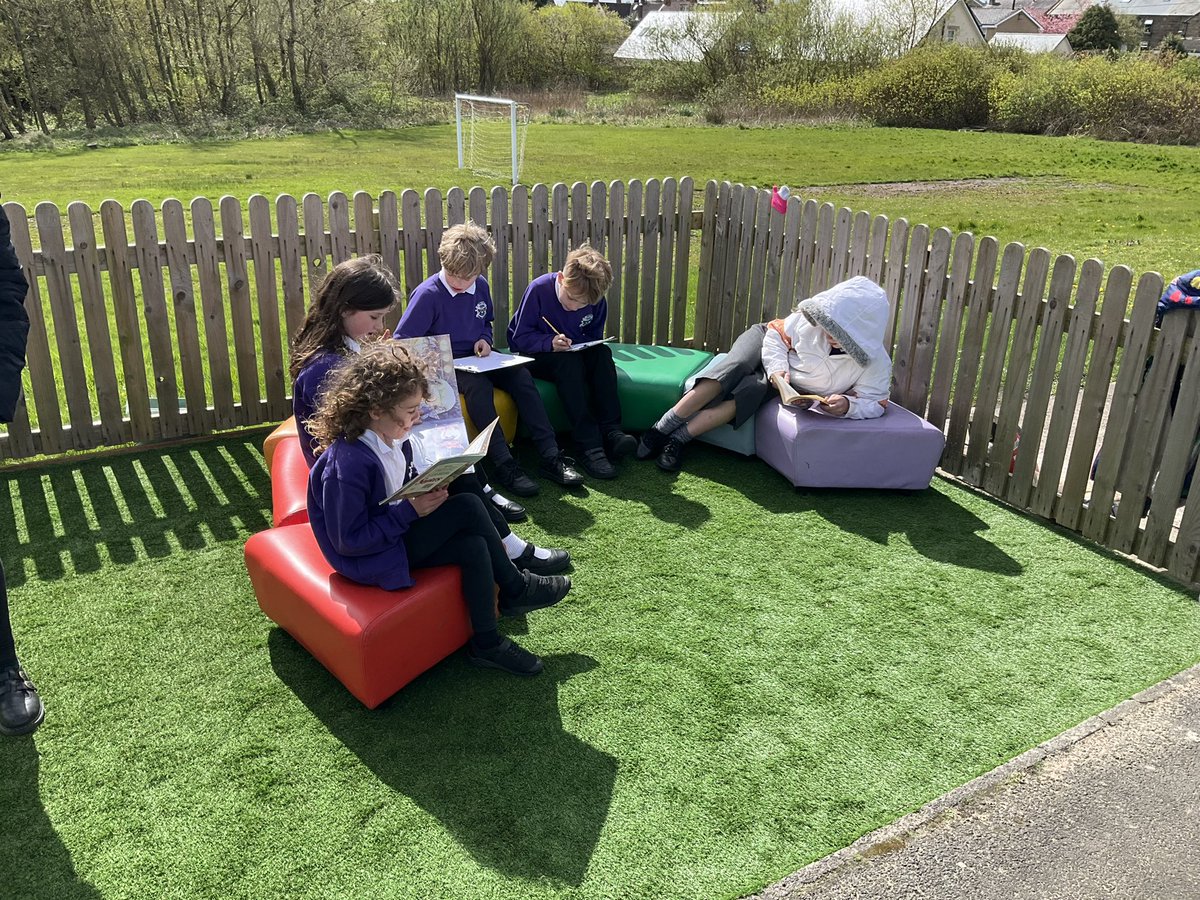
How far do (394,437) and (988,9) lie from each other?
96.0 meters

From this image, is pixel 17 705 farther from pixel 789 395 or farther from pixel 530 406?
pixel 789 395

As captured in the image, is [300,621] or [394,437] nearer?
[394,437]

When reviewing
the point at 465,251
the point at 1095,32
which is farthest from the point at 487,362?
the point at 1095,32

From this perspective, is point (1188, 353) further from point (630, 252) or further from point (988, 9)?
point (988, 9)

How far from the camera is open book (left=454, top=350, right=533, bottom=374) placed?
5789mm

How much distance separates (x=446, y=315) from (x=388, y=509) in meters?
2.50

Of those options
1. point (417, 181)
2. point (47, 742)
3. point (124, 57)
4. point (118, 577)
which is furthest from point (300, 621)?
point (124, 57)

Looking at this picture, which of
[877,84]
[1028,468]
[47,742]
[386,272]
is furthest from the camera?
[877,84]

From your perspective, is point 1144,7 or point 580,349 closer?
point 580,349

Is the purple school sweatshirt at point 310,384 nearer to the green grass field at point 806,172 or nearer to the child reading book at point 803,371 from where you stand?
the child reading book at point 803,371

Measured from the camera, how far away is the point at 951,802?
340 cm

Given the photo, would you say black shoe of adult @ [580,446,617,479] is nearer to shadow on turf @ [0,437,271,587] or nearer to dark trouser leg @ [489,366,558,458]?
dark trouser leg @ [489,366,558,458]

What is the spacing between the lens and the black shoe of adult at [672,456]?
6.08 metres

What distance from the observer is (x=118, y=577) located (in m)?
4.63
